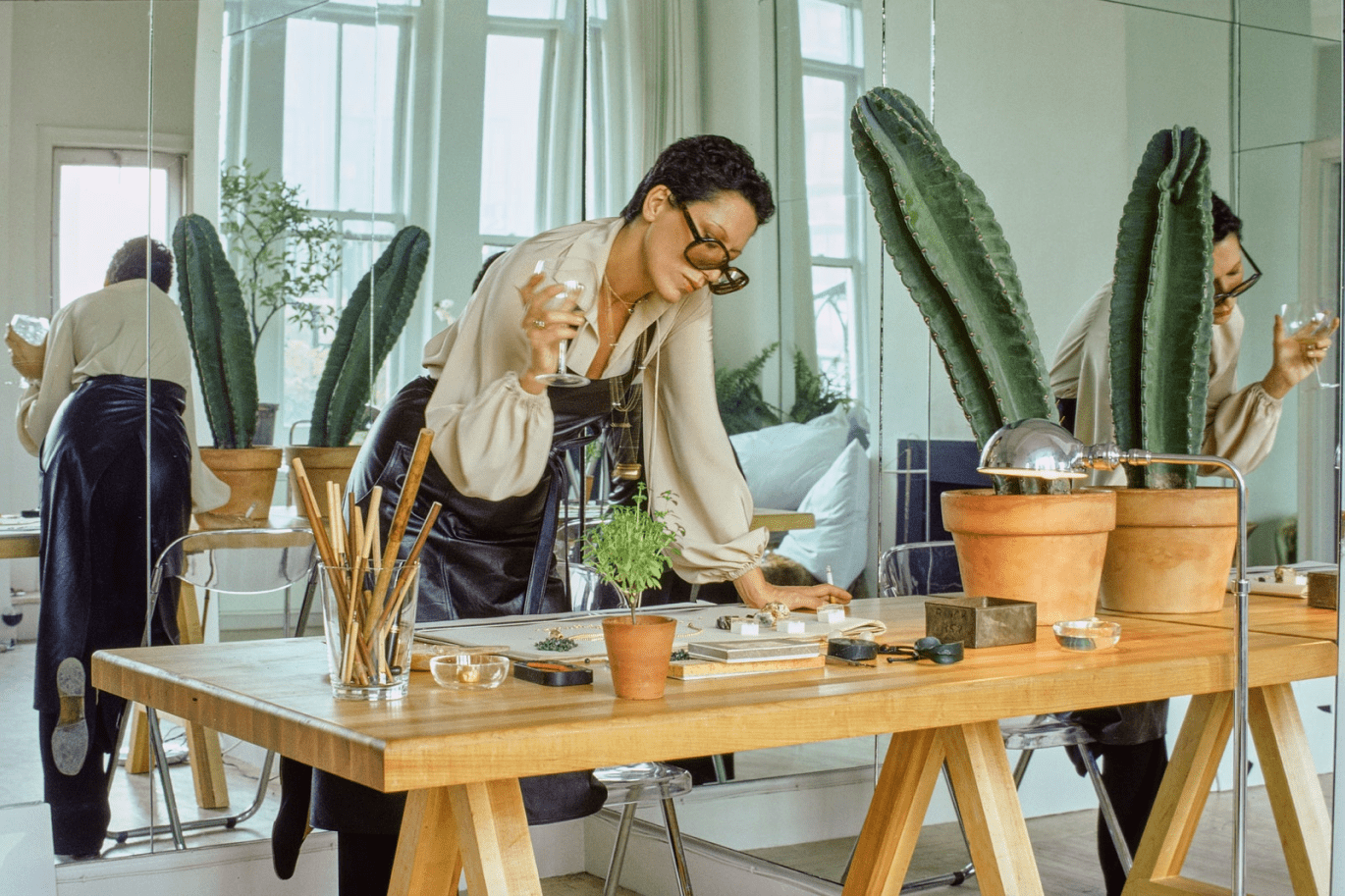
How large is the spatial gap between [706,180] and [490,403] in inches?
23.7

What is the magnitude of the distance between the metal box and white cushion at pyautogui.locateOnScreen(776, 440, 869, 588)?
142 centimetres

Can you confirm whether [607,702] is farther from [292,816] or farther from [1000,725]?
[1000,725]

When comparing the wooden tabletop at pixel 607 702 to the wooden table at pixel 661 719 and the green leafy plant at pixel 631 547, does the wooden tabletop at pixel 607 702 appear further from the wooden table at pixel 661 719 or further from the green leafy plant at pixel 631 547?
the green leafy plant at pixel 631 547

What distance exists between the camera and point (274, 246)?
9.75 ft

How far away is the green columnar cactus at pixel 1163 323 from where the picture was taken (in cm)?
226

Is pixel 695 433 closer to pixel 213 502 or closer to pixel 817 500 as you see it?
pixel 817 500

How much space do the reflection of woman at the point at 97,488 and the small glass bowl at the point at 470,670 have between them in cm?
155

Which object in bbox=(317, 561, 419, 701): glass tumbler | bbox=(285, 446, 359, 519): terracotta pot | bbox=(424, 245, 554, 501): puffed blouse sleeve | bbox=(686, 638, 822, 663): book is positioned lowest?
bbox=(686, 638, 822, 663): book

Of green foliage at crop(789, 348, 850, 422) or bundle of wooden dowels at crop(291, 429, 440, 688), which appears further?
green foliage at crop(789, 348, 850, 422)

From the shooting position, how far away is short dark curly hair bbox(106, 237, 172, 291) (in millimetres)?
2842

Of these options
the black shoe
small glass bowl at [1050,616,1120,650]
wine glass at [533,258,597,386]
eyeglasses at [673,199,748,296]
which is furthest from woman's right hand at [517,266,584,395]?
small glass bowl at [1050,616,1120,650]

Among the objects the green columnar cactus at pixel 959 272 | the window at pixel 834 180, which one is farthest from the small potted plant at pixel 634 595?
the window at pixel 834 180

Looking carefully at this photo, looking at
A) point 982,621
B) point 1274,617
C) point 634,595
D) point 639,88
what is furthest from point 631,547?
point 639,88

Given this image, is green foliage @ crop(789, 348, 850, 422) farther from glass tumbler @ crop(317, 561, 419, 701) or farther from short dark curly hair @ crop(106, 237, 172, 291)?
glass tumbler @ crop(317, 561, 419, 701)
